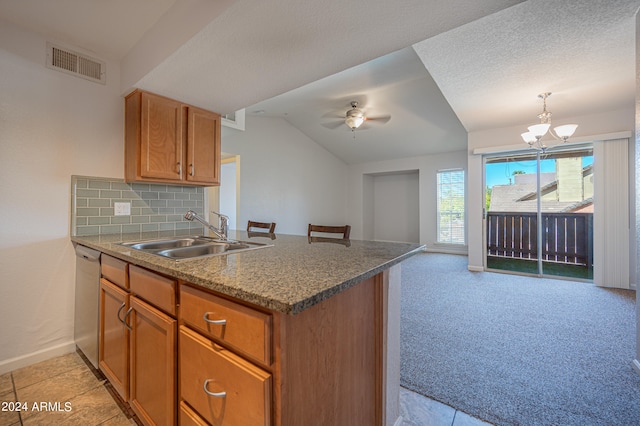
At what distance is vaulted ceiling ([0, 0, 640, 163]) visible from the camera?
125cm

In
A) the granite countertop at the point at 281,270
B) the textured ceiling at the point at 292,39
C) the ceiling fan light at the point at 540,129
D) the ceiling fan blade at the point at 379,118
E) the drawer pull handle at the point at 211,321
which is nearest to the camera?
the granite countertop at the point at 281,270

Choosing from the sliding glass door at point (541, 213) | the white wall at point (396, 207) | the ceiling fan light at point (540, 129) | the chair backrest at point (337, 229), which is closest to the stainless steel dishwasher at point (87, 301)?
the chair backrest at point (337, 229)

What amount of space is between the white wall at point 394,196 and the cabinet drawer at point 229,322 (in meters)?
6.14

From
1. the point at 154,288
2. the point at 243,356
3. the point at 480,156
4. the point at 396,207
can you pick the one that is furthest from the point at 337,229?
the point at 396,207

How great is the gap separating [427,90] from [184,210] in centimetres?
392

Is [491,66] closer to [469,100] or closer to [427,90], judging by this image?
[469,100]

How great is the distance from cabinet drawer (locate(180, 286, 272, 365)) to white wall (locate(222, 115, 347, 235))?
3743 mm

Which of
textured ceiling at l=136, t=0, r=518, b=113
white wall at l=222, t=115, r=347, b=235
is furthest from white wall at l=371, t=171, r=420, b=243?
textured ceiling at l=136, t=0, r=518, b=113

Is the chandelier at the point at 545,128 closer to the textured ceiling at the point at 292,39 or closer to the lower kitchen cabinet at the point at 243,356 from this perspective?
the textured ceiling at the point at 292,39

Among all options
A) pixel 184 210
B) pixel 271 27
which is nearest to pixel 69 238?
pixel 184 210

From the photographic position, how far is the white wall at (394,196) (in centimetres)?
608

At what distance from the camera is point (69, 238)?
194 centimetres

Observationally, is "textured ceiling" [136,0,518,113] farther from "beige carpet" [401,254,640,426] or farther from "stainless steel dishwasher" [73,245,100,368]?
"beige carpet" [401,254,640,426]

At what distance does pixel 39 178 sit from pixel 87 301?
36.0 inches
